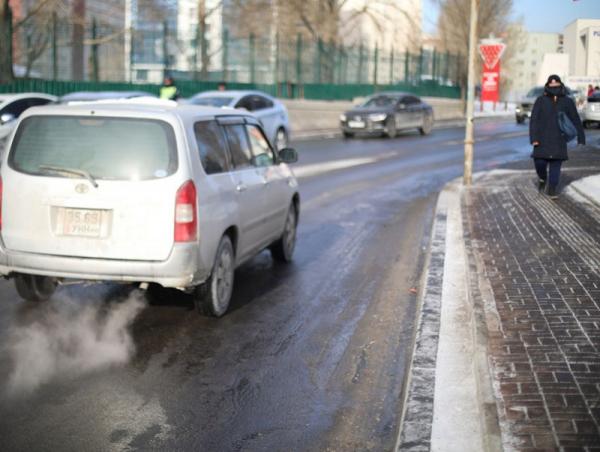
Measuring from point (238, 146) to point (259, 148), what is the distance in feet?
2.19

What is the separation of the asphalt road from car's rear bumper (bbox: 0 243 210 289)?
429 millimetres

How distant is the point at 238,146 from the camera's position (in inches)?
317

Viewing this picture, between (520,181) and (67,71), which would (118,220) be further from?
(67,71)

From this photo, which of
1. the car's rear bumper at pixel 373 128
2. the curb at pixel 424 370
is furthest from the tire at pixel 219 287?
the car's rear bumper at pixel 373 128

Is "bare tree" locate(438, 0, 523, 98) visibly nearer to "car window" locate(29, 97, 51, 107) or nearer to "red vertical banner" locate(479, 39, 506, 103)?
"red vertical banner" locate(479, 39, 506, 103)

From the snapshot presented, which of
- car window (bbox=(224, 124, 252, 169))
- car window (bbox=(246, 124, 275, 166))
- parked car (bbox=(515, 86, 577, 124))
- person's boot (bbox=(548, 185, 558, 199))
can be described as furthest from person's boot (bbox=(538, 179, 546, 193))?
parked car (bbox=(515, 86, 577, 124))

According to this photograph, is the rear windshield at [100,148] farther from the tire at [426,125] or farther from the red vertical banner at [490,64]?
the red vertical banner at [490,64]

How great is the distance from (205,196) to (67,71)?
2304 cm

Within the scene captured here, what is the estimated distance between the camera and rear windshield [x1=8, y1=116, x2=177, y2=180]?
6613mm

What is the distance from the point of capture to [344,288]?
8.41 metres

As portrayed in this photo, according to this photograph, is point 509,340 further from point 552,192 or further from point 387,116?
point 387,116

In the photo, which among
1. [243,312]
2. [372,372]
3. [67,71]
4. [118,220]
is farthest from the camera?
[67,71]

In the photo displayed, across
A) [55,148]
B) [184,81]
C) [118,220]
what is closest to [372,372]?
[118,220]

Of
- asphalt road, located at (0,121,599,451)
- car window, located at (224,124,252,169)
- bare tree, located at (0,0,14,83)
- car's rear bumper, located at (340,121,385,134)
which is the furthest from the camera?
car's rear bumper, located at (340,121,385,134)
